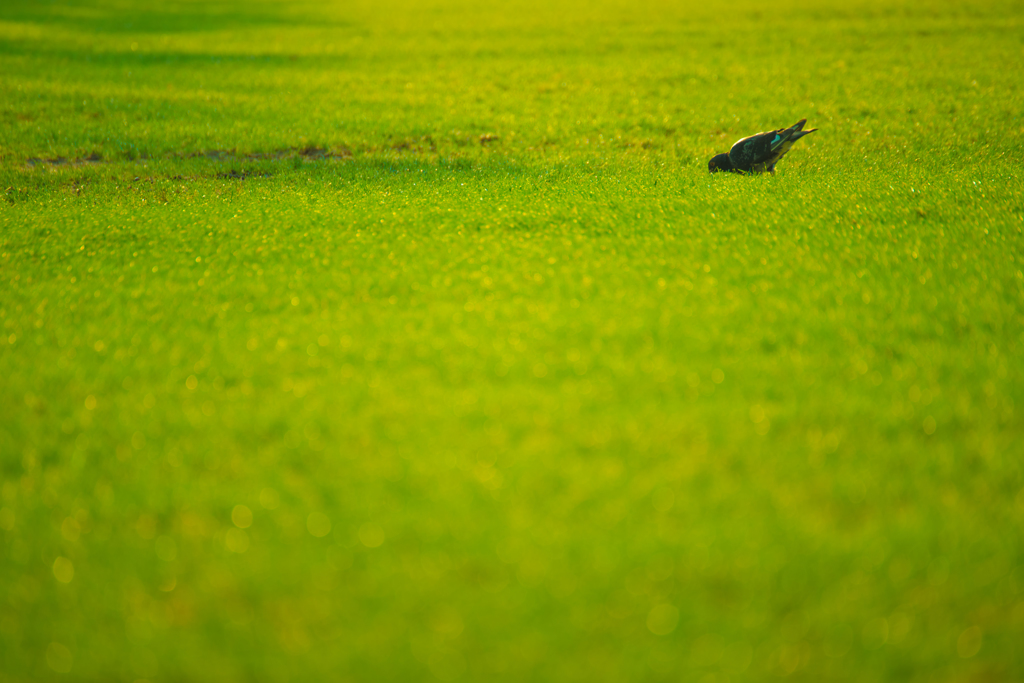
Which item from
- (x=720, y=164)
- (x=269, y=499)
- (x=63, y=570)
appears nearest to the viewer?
(x=63, y=570)

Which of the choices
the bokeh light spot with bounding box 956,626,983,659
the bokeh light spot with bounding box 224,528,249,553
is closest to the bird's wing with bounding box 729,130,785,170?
the bokeh light spot with bounding box 956,626,983,659

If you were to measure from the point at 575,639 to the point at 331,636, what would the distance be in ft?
4.13

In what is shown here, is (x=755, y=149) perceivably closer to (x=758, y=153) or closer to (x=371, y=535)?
(x=758, y=153)

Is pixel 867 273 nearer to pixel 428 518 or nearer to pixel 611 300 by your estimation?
pixel 611 300

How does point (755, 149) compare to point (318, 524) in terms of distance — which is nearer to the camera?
point (318, 524)

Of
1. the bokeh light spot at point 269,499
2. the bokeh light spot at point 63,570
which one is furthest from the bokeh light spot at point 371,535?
the bokeh light spot at point 63,570

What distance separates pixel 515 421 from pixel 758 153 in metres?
8.40

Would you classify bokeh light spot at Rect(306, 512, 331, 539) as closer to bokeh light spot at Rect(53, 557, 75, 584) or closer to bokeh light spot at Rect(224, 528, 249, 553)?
bokeh light spot at Rect(224, 528, 249, 553)

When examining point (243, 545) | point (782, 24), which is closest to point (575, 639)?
point (243, 545)

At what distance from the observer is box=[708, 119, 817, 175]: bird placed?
11.0m

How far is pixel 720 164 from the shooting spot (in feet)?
38.4

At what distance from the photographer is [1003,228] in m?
8.48

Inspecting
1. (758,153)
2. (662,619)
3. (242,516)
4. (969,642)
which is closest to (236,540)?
(242,516)

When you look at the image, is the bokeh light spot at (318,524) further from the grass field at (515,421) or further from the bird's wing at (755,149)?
the bird's wing at (755,149)
